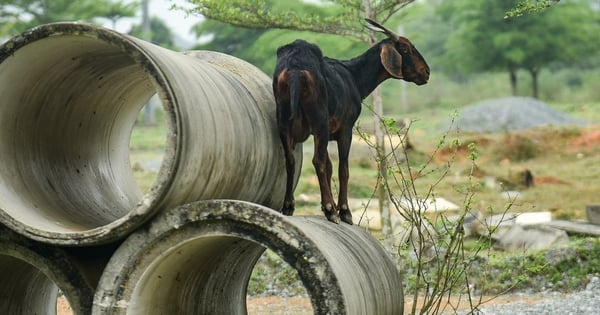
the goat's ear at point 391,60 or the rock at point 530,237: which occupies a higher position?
the goat's ear at point 391,60

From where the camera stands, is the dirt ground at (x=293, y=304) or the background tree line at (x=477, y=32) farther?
the background tree line at (x=477, y=32)

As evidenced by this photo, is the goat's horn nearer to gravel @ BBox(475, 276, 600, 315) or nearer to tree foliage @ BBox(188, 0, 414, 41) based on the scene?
gravel @ BBox(475, 276, 600, 315)

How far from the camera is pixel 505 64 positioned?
144ft

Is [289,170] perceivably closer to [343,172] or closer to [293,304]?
[343,172]

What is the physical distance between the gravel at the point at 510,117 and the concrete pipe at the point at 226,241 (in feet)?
85.5

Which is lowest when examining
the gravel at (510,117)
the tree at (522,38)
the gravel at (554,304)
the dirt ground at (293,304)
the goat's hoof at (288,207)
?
the gravel at (554,304)

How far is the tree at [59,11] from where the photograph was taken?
37344 mm

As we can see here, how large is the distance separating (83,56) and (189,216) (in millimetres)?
1660

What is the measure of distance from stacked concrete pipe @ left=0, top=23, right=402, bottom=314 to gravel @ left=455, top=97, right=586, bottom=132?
25.4 m

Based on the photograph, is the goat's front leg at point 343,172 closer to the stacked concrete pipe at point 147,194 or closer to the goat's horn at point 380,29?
the stacked concrete pipe at point 147,194

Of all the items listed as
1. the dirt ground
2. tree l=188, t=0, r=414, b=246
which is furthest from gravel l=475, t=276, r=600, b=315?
tree l=188, t=0, r=414, b=246

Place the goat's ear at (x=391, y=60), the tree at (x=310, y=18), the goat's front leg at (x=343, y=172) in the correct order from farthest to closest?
the tree at (x=310, y=18) → the goat's ear at (x=391, y=60) → the goat's front leg at (x=343, y=172)

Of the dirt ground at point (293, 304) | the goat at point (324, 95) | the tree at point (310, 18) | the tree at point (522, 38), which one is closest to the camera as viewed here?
the goat at point (324, 95)

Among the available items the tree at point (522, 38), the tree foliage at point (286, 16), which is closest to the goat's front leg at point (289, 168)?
the tree foliage at point (286, 16)
